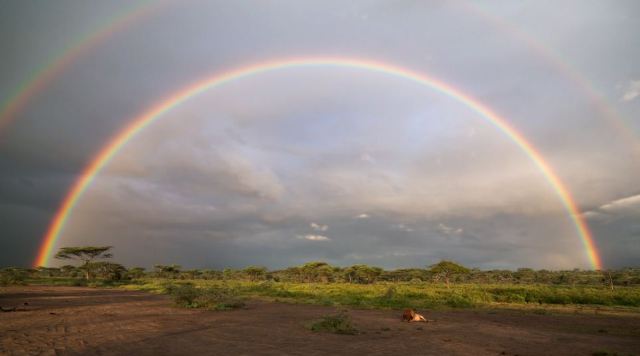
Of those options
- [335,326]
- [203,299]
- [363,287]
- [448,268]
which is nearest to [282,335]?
[335,326]

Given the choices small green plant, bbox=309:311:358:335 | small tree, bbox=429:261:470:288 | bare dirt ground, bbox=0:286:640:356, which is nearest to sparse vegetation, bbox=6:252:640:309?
small tree, bbox=429:261:470:288

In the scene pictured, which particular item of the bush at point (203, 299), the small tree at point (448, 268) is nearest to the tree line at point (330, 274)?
the small tree at point (448, 268)

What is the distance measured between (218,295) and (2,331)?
1537cm

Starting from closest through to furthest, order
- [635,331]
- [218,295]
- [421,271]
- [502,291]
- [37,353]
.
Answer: [37,353] → [635,331] → [218,295] → [502,291] → [421,271]

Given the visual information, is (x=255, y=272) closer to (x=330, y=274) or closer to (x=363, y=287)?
(x=330, y=274)

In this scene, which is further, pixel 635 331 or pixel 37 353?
pixel 635 331

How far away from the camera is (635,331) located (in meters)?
19.8

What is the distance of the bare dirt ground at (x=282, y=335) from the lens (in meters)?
13.7

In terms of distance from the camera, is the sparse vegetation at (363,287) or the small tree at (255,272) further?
the small tree at (255,272)

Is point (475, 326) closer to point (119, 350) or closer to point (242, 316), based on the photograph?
point (242, 316)

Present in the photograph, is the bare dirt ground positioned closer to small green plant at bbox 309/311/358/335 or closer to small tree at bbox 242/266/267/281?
Answer: small green plant at bbox 309/311/358/335

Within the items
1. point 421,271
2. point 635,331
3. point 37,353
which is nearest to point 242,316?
point 37,353

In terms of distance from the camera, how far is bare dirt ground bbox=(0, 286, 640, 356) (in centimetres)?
1373

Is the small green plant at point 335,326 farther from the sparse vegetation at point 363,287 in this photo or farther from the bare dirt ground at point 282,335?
the sparse vegetation at point 363,287
